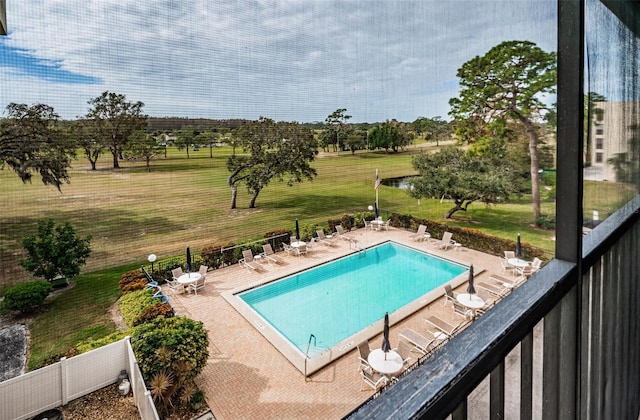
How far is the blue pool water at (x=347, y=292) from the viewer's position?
148 inches

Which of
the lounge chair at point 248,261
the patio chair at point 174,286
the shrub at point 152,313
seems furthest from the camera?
the lounge chair at point 248,261

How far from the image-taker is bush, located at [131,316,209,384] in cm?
226

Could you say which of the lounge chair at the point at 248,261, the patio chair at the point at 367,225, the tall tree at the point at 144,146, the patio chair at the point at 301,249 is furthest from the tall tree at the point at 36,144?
the patio chair at the point at 367,225

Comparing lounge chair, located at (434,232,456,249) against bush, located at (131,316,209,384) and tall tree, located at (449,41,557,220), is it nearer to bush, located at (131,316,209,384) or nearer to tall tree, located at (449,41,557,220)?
tall tree, located at (449,41,557,220)

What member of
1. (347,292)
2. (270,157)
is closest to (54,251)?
(270,157)

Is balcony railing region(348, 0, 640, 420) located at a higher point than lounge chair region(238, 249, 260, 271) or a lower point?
higher

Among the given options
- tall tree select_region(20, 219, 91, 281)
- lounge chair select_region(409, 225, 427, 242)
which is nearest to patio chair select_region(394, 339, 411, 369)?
tall tree select_region(20, 219, 91, 281)

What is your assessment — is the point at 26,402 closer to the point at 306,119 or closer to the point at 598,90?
the point at 306,119

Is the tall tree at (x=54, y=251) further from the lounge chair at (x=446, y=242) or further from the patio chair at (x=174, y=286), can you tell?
the lounge chair at (x=446, y=242)

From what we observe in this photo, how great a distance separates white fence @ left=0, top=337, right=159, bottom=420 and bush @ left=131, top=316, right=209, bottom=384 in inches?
4.9

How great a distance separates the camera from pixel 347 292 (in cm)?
465

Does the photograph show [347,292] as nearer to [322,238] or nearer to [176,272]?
[322,238]

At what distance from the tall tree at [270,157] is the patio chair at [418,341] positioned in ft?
7.22

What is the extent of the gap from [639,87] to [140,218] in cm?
289
